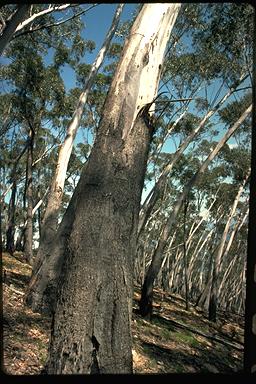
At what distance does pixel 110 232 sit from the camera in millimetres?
2502

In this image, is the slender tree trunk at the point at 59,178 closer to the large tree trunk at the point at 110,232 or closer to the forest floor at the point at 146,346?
the forest floor at the point at 146,346

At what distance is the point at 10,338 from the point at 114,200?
298cm

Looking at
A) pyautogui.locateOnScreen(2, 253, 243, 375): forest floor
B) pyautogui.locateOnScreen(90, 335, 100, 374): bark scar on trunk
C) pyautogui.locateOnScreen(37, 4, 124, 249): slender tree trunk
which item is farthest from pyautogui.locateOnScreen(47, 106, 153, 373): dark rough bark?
pyautogui.locateOnScreen(37, 4, 124, 249): slender tree trunk

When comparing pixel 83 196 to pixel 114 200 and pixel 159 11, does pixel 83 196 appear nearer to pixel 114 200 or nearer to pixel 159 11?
pixel 114 200

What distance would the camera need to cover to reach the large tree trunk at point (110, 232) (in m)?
2.36

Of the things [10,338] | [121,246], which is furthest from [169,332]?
[121,246]

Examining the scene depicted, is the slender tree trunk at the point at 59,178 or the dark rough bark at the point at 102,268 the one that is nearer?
the dark rough bark at the point at 102,268

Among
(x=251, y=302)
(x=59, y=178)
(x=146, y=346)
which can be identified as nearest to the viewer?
(x=251, y=302)

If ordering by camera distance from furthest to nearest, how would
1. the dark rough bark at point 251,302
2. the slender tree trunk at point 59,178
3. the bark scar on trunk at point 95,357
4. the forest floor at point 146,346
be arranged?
the slender tree trunk at point 59,178 → the forest floor at point 146,346 → the bark scar on trunk at point 95,357 → the dark rough bark at point 251,302

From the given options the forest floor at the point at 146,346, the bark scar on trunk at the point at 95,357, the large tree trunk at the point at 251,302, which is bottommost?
the forest floor at the point at 146,346

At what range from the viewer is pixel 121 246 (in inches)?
99.5

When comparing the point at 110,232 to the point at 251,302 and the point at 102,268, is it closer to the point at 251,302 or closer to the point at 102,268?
the point at 102,268

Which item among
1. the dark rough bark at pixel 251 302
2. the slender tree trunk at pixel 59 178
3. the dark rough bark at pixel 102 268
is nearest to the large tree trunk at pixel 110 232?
the dark rough bark at pixel 102 268


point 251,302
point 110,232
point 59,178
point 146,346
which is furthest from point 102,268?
point 59,178
